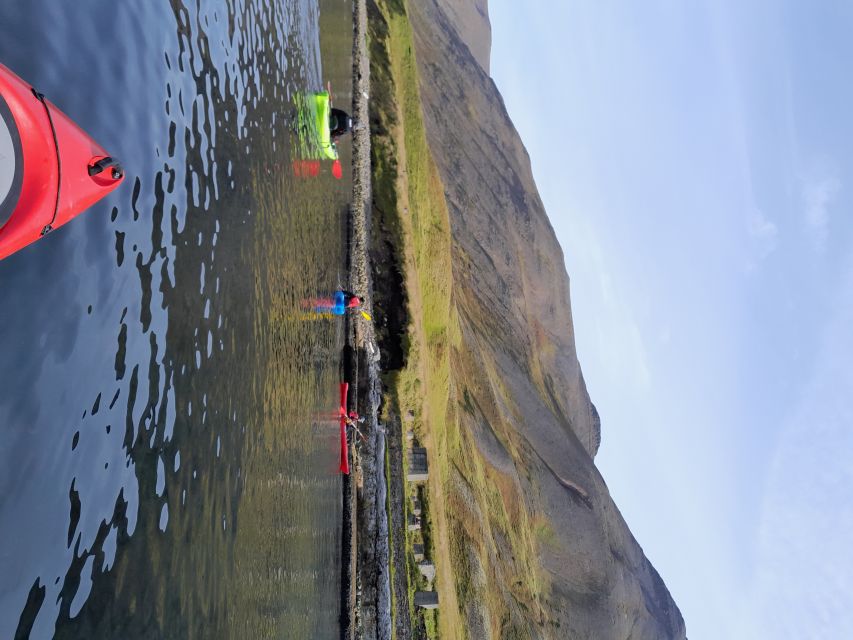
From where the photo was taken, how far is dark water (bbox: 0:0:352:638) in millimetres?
7203

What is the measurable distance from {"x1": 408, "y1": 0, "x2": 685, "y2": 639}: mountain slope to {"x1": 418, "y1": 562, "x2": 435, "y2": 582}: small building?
6.17 feet

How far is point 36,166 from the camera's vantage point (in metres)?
7.23

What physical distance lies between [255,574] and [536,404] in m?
25.7

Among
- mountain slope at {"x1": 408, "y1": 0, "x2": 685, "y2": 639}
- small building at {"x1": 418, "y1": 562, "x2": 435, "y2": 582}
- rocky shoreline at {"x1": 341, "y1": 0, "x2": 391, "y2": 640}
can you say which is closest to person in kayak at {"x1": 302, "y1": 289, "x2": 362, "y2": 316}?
rocky shoreline at {"x1": 341, "y1": 0, "x2": 391, "y2": 640}

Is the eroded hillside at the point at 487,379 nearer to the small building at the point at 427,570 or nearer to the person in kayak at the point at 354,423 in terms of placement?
the small building at the point at 427,570

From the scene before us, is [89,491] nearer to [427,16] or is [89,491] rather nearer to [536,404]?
[536,404]

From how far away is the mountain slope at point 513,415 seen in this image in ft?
80.3

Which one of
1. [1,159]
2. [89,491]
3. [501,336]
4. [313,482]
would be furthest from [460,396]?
[1,159]

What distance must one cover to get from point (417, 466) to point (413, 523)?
1818 millimetres

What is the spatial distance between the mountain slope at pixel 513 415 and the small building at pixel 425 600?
2038mm

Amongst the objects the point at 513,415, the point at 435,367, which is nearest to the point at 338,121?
the point at 435,367

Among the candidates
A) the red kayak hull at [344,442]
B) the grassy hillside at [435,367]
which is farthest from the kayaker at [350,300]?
the red kayak hull at [344,442]

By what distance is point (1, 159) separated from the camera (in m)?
6.64

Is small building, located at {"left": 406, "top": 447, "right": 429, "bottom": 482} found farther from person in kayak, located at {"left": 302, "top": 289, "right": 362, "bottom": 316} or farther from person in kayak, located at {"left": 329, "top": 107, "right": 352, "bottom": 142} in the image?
person in kayak, located at {"left": 329, "top": 107, "right": 352, "bottom": 142}
